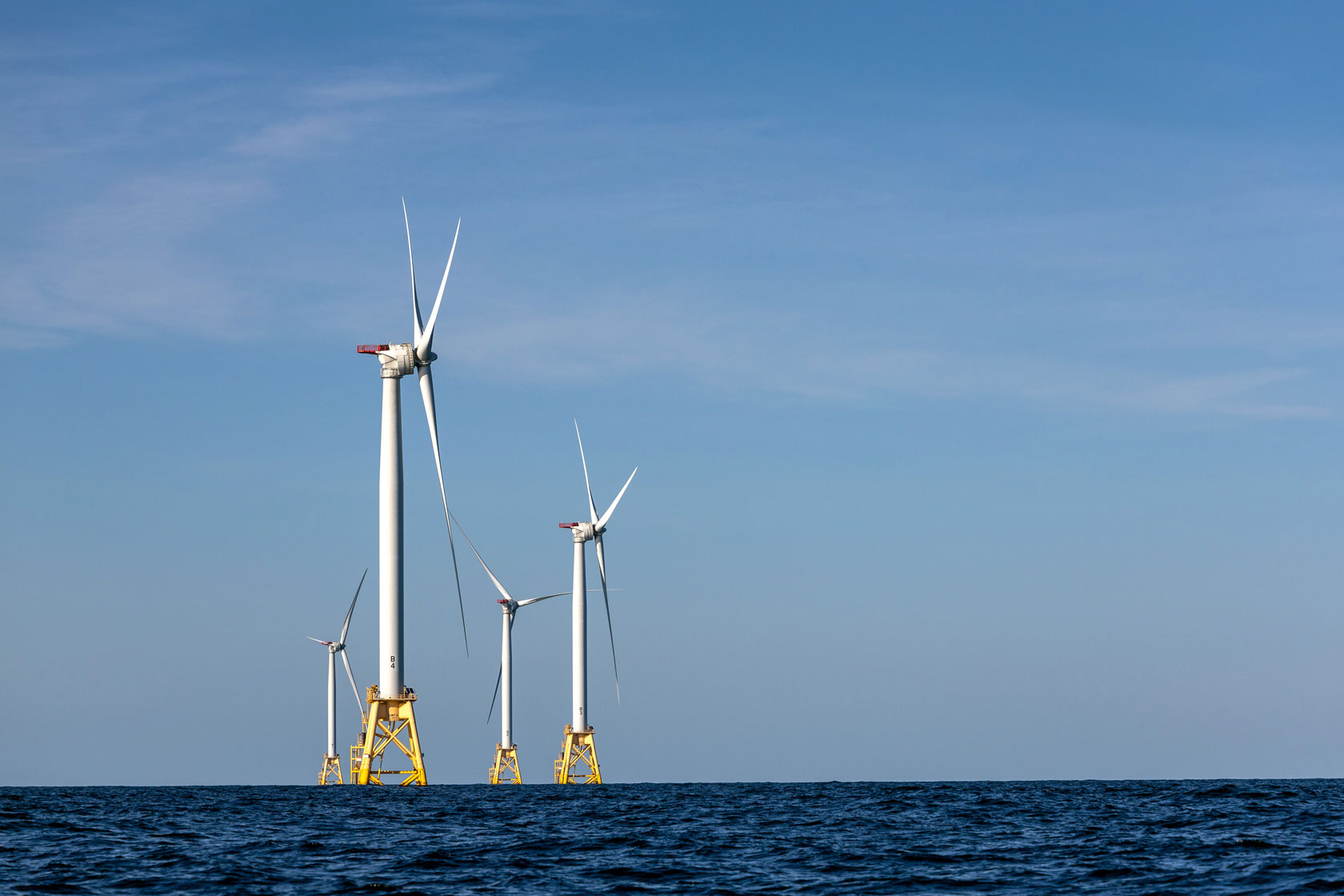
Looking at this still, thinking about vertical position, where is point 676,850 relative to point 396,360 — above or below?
below

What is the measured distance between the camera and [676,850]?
44719 mm

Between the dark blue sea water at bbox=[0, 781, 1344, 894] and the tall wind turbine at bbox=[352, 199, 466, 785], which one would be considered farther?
the tall wind turbine at bbox=[352, 199, 466, 785]

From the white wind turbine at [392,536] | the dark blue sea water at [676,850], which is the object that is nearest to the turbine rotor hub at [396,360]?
the white wind turbine at [392,536]

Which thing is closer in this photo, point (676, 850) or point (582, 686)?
point (676, 850)

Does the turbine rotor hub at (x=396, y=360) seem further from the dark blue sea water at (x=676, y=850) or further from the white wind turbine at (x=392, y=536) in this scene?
the dark blue sea water at (x=676, y=850)

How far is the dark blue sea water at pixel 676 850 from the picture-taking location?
3419 cm

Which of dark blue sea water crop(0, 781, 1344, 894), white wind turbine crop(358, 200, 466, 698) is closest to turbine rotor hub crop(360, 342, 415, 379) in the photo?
white wind turbine crop(358, 200, 466, 698)

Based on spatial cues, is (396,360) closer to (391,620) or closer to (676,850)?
(391,620)

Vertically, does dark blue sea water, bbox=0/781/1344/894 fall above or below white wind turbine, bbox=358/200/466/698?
below

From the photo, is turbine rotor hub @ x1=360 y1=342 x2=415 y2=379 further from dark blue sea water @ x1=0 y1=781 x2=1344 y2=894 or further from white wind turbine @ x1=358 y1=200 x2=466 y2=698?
dark blue sea water @ x1=0 y1=781 x2=1344 y2=894

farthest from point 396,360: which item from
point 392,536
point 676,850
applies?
point 676,850

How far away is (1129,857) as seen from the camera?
1618 inches

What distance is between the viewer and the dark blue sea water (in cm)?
3419

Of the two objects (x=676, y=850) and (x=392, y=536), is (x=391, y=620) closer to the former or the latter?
(x=392, y=536)
